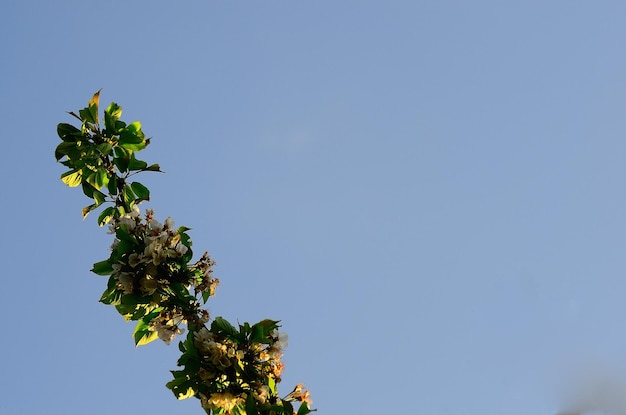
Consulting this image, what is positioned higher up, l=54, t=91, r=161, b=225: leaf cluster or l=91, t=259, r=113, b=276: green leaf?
l=54, t=91, r=161, b=225: leaf cluster

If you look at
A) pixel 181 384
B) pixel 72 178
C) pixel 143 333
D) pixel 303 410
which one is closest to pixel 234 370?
pixel 181 384

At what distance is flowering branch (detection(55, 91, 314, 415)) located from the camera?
4.57m

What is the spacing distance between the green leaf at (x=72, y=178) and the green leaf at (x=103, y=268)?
2.79 feet

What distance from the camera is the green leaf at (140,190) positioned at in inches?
218

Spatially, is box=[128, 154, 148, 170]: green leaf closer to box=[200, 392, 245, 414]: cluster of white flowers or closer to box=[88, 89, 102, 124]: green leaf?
box=[88, 89, 102, 124]: green leaf

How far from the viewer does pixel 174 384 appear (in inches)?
184

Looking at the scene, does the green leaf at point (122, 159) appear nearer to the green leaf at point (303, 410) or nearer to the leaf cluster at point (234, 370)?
the leaf cluster at point (234, 370)

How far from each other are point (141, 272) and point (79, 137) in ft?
4.18

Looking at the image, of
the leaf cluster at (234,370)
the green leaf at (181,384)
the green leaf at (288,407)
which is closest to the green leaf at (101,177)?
the leaf cluster at (234,370)

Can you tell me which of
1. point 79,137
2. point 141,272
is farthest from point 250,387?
point 79,137

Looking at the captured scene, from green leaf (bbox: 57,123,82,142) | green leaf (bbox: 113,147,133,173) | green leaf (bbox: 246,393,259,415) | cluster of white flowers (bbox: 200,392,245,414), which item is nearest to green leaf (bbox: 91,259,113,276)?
green leaf (bbox: 113,147,133,173)

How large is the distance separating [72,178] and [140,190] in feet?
1.83

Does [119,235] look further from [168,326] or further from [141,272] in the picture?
[168,326]

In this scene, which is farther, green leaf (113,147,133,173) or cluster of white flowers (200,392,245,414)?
green leaf (113,147,133,173)
